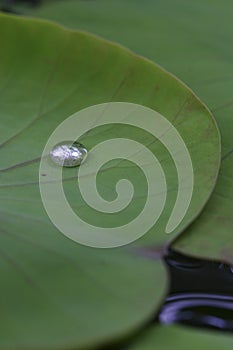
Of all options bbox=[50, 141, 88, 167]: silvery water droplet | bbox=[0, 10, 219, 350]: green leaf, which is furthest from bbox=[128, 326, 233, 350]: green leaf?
bbox=[50, 141, 88, 167]: silvery water droplet

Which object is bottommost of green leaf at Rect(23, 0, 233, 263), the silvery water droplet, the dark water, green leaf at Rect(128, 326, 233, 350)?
the dark water

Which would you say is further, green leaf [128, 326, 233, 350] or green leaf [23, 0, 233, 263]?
green leaf [23, 0, 233, 263]

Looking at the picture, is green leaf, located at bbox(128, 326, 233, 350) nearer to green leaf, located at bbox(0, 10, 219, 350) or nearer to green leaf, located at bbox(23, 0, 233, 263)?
green leaf, located at bbox(0, 10, 219, 350)

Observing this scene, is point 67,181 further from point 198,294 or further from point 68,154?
point 198,294

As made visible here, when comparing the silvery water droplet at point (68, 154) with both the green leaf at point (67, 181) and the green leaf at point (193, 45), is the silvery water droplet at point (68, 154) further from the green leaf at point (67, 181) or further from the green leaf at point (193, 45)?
the green leaf at point (193, 45)

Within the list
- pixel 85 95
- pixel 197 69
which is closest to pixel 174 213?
pixel 85 95

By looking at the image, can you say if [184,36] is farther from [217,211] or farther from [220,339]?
[220,339]

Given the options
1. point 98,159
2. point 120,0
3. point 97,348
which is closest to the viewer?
point 97,348
